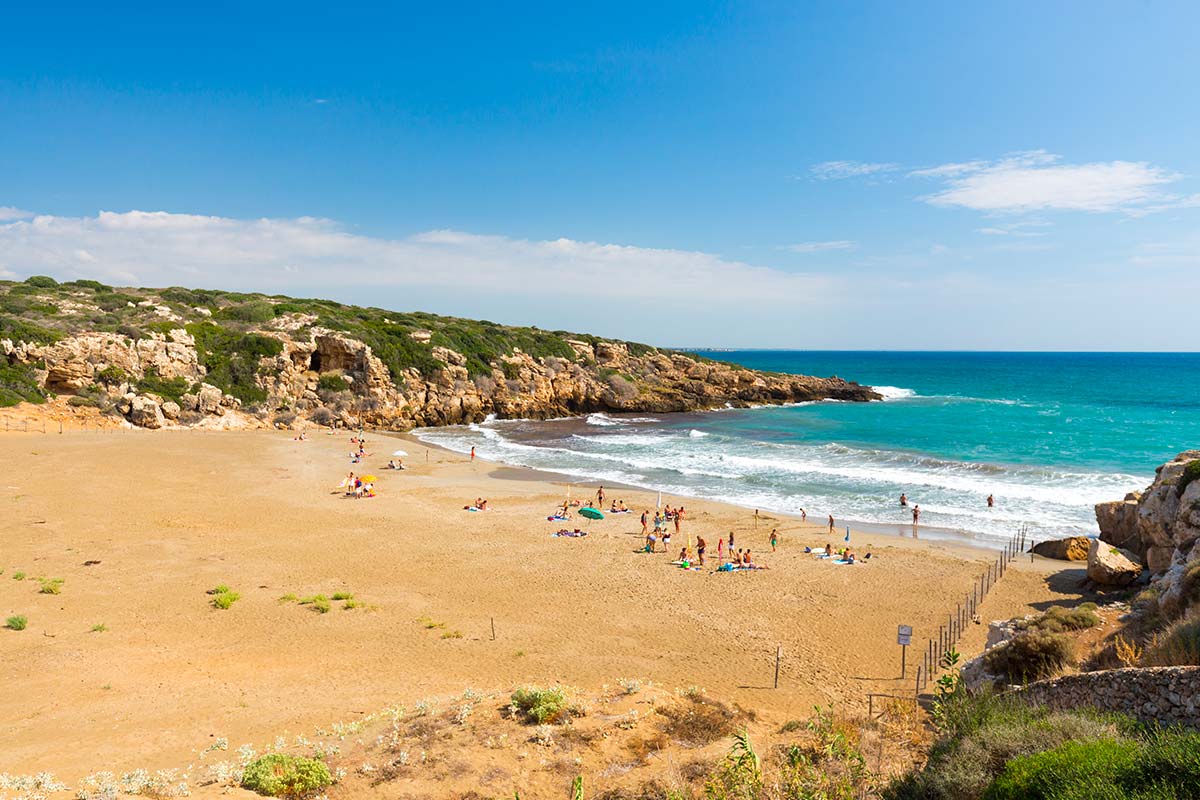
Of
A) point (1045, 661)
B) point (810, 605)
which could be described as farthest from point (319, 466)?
point (1045, 661)

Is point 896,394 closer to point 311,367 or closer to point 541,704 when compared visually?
point 311,367

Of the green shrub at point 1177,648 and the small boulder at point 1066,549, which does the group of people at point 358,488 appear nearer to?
the small boulder at point 1066,549

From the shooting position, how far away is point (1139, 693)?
594 centimetres

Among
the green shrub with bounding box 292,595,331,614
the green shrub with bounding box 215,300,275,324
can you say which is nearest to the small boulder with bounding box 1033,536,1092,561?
the green shrub with bounding box 292,595,331,614

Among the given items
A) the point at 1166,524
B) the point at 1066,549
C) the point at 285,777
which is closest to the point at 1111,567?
the point at 1166,524

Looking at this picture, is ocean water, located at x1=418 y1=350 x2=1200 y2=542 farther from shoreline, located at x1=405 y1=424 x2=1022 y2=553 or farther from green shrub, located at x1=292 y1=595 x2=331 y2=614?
green shrub, located at x1=292 y1=595 x2=331 y2=614

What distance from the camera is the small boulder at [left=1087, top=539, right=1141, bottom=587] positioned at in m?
16.7

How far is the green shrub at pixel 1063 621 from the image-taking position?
1034cm

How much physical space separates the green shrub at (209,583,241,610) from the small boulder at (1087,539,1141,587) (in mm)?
22630

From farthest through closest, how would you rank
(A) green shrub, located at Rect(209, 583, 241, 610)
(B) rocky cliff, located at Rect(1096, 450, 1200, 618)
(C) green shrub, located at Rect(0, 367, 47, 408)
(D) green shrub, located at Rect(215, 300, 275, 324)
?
1. (D) green shrub, located at Rect(215, 300, 275, 324)
2. (C) green shrub, located at Rect(0, 367, 47, 408)
3. (A) green shrub, located at Rect(209, 583, 241, 610)
4. (B) rocky cliff, located at Rect(1096, 450, 1200, 618)

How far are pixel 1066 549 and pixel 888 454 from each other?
61.8 feet

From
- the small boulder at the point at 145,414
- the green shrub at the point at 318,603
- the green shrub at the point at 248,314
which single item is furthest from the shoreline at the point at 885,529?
the green shrub at the point at 248,314

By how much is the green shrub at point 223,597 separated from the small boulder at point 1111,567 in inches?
891

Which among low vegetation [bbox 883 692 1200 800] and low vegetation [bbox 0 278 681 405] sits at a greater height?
low vegetation [bbox 0 278 681 405]
